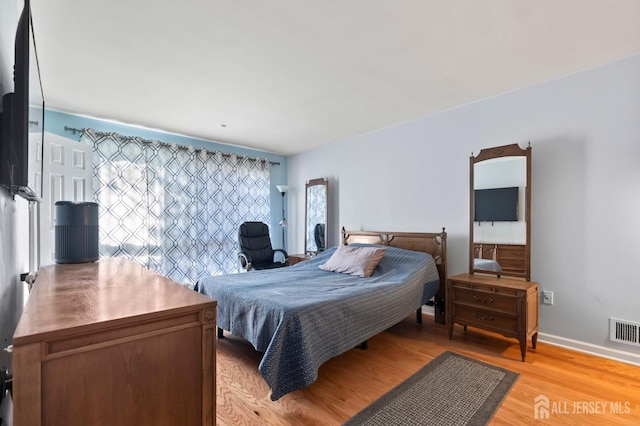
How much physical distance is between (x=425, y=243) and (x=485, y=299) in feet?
3.23

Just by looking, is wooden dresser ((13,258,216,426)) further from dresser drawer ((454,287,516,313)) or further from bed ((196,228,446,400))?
dresser drawer ((454,287,516,313))

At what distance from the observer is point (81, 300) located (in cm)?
95

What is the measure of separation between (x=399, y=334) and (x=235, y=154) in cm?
364

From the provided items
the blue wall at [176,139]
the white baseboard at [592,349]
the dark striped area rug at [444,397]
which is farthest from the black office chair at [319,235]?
the white baseboard at [592,349]

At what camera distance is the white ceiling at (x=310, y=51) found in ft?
5.90

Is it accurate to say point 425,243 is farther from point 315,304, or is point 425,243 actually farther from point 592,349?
point 315,304

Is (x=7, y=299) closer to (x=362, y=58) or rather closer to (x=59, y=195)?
(x=59, y=195)

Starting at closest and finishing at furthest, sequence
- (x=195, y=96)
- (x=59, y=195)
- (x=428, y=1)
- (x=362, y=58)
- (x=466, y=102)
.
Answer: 1. (x=428, y=1)
2. (x=362, y=58)
3. (x=59, y=195)
4. (x=195, y=96)
5. (x=466, y=102)

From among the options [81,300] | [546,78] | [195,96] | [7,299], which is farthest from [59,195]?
[546,78]

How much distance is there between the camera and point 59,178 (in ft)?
8.65

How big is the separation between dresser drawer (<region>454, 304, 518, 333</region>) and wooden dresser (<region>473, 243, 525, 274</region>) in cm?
54

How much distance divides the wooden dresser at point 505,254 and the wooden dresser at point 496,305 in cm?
13

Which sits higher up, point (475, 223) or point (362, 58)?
point (362, 58)

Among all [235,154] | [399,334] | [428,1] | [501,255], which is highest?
[428,1]
